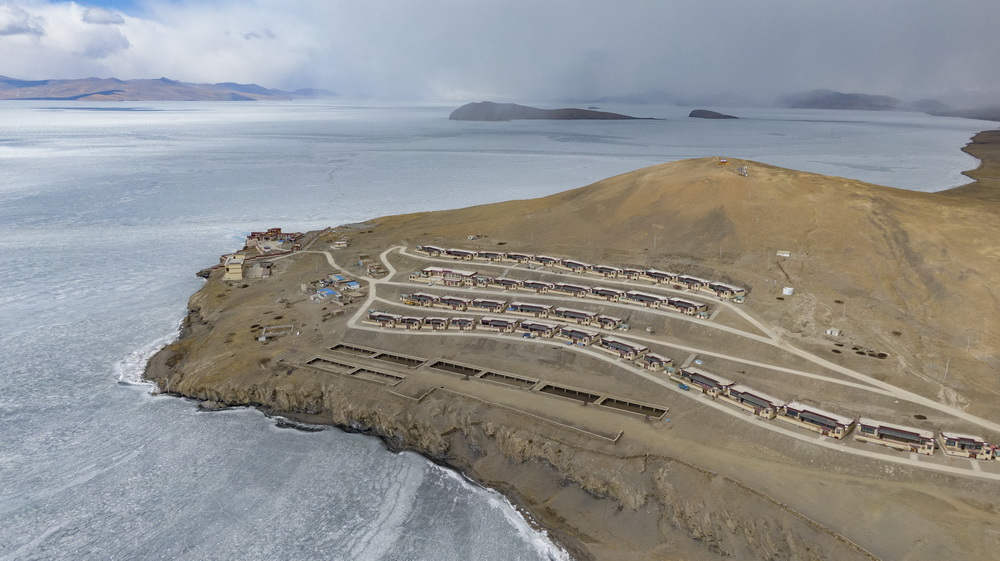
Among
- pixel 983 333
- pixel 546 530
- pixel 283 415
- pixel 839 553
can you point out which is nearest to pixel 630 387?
pixel 546 530

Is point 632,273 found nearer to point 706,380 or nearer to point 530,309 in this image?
point 530,309

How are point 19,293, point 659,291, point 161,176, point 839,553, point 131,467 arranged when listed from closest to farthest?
point 839,553, point 131,467, point 659,291, point 19,293, point 161,176

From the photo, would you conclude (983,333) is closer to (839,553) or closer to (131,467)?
(839,553)

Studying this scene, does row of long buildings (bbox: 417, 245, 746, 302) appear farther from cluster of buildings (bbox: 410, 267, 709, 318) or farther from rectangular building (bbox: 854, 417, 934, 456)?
rectangular building (bbox: 854, 417, 934, 456)

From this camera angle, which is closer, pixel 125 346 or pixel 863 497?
pixel 863 497

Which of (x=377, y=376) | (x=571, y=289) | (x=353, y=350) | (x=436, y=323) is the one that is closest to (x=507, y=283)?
(x=571, y=289)

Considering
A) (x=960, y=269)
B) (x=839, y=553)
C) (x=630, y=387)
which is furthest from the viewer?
(x=960, y=269)

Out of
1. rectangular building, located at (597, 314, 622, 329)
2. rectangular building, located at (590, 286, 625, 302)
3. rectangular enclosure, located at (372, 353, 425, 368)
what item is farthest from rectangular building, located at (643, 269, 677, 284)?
rectangular enclosure, located at (372, 353, 425, 368)
